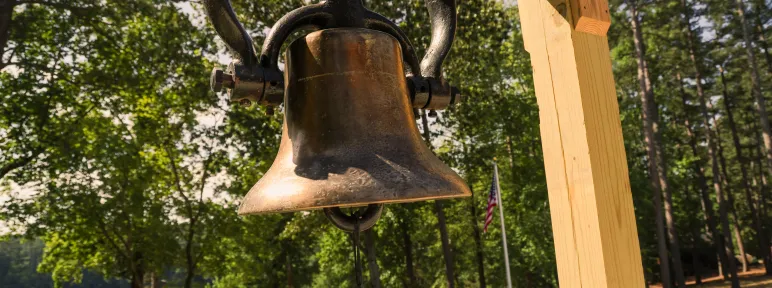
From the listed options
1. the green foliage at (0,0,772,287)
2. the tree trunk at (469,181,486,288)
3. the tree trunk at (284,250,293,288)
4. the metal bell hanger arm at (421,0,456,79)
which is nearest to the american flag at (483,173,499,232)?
the green foliage at (0,0,772,287)

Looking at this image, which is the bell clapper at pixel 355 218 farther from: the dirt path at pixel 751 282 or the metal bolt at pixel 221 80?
the dirt path at pixel 751 282

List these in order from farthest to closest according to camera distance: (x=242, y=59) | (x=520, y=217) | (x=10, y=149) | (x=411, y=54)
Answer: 1. (x=520, y=217)
2. (x=10, y=149)
3. (x=411, y=54)
4. (x=242, y=59)

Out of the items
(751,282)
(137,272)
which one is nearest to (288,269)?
(137,272)

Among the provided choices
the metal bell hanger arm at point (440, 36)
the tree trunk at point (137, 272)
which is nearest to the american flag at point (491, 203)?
the tree trunk at point (137, 272)

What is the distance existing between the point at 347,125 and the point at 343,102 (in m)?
0.09

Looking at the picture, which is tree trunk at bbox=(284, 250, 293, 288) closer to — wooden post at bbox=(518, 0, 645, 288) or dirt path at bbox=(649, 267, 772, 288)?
dirt path at bbox=(649, 267, 772, 288)

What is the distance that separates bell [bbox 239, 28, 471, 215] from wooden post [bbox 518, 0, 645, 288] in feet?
1.11

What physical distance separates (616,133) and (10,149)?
1499 centimetres

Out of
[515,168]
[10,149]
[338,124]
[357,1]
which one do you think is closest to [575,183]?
[338,124]

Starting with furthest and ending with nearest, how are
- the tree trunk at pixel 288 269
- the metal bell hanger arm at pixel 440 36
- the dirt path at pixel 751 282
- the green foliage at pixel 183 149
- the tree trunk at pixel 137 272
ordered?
the tree trunk at pixel 288 269
the dirt path at pixel 751 282
the tree trunk at pixel 137 272
the green foliage at pixel 183 149
the metal bell hanger arm at pixel 440 36

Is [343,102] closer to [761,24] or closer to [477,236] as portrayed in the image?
[477,236]

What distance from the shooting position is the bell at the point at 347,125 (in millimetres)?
1695

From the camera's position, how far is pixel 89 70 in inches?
519

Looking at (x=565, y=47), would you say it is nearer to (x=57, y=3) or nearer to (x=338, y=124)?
(x=338, y=124)
